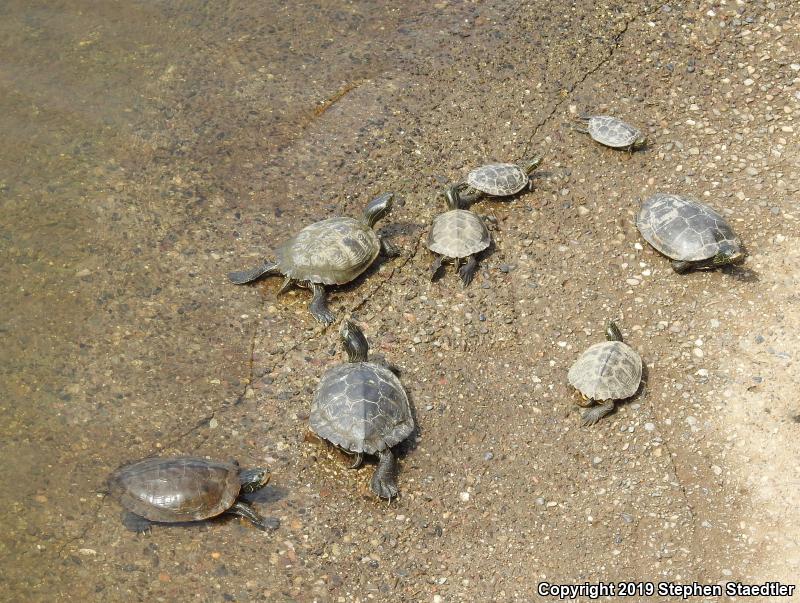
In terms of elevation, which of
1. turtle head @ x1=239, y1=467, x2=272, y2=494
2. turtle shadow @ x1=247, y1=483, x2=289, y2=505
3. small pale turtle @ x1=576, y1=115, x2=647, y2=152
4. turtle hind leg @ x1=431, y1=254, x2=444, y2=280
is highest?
small pale turtle @ x1=576, y1=115, x2=647, y2=152

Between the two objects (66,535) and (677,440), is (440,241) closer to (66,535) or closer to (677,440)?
(677,440)

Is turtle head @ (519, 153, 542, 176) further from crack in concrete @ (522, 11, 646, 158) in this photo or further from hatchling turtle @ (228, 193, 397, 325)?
hatchling turtle @ (228, 193, 397, 325)

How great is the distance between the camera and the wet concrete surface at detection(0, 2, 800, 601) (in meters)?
4.96

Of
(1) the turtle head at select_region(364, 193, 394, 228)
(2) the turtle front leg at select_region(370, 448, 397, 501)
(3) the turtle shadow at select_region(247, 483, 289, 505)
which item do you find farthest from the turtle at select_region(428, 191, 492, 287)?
(3) the turtle shadow at select_region(247, 483, 289, 505)

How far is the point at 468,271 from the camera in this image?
6.44 m

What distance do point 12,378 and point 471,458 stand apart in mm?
3540

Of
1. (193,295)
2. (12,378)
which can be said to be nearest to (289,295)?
(193,295)

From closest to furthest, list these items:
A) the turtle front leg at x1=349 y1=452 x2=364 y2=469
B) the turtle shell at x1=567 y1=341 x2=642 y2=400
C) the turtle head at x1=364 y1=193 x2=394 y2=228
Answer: the turtle front leg at x1=349 y1=452 x2=364 y2=469, the turtle shell at x1=567 y1=341 x2=642 y2=400, the turtle head at x1=364 y1=193 x2=394 y2=228

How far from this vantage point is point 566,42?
27.2ft

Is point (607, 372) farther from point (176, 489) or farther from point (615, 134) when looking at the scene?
point (176, 489)

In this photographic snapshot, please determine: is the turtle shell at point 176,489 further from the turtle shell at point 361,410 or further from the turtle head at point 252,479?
the turtle shell at point 361,410

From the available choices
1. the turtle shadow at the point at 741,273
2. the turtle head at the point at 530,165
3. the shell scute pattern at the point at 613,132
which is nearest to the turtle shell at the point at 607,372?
the turtle shadow at the point at 741,273

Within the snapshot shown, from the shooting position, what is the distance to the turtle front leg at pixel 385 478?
5.14 metres

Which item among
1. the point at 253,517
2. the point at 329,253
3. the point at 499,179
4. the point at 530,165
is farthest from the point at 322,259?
the point at 530,165
